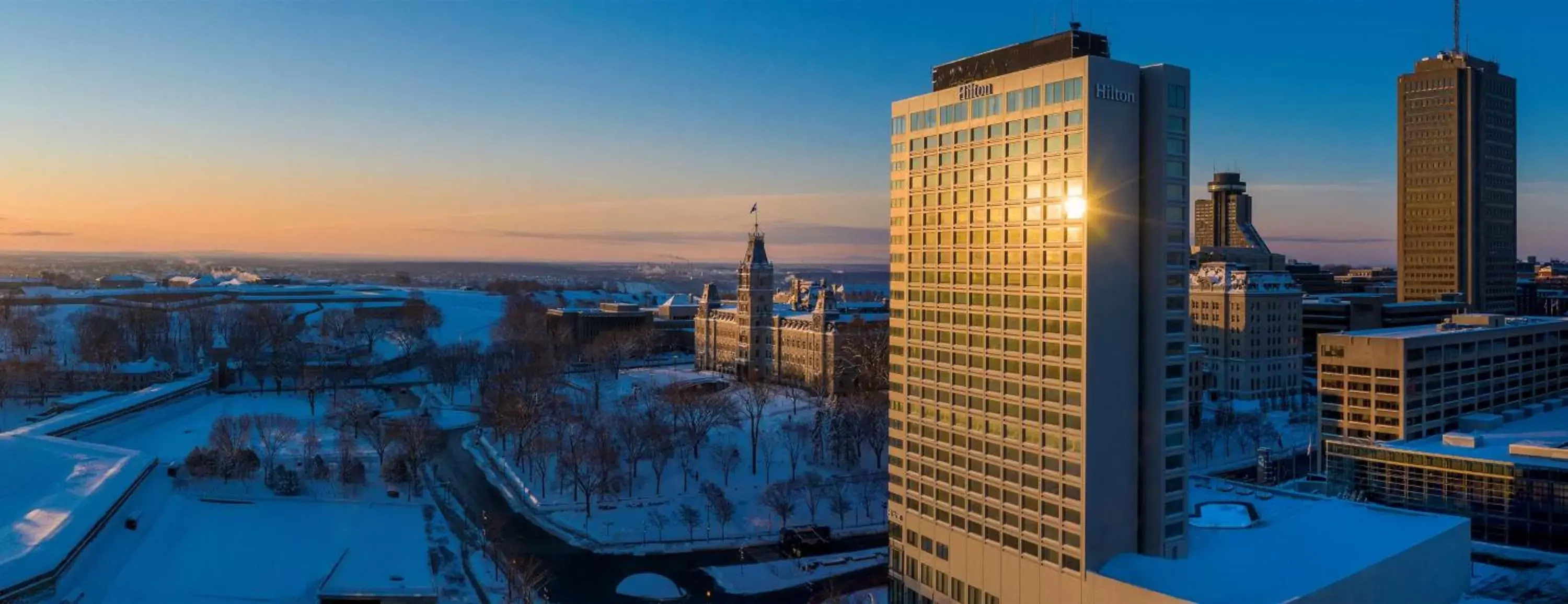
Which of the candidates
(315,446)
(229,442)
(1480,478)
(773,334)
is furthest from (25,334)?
(1480,478)

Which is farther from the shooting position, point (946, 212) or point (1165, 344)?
point (946, 212)

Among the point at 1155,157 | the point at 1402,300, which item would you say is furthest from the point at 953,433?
the point at 1402,300

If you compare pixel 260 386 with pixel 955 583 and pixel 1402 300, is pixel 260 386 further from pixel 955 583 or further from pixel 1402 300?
pixel 1402 300

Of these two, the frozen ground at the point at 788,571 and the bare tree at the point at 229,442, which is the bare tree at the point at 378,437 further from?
the frozen ground at the point at 788,571

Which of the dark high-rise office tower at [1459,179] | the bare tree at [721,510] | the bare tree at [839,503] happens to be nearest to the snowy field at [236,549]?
the bare tree at [721,510]

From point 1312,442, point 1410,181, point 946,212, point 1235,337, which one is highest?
point 1410,181

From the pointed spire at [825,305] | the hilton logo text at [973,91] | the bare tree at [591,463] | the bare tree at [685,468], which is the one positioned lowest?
the bare tree at [685,468]

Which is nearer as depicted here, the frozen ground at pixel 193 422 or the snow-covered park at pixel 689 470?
the snow-covered park at pixel 689 470
